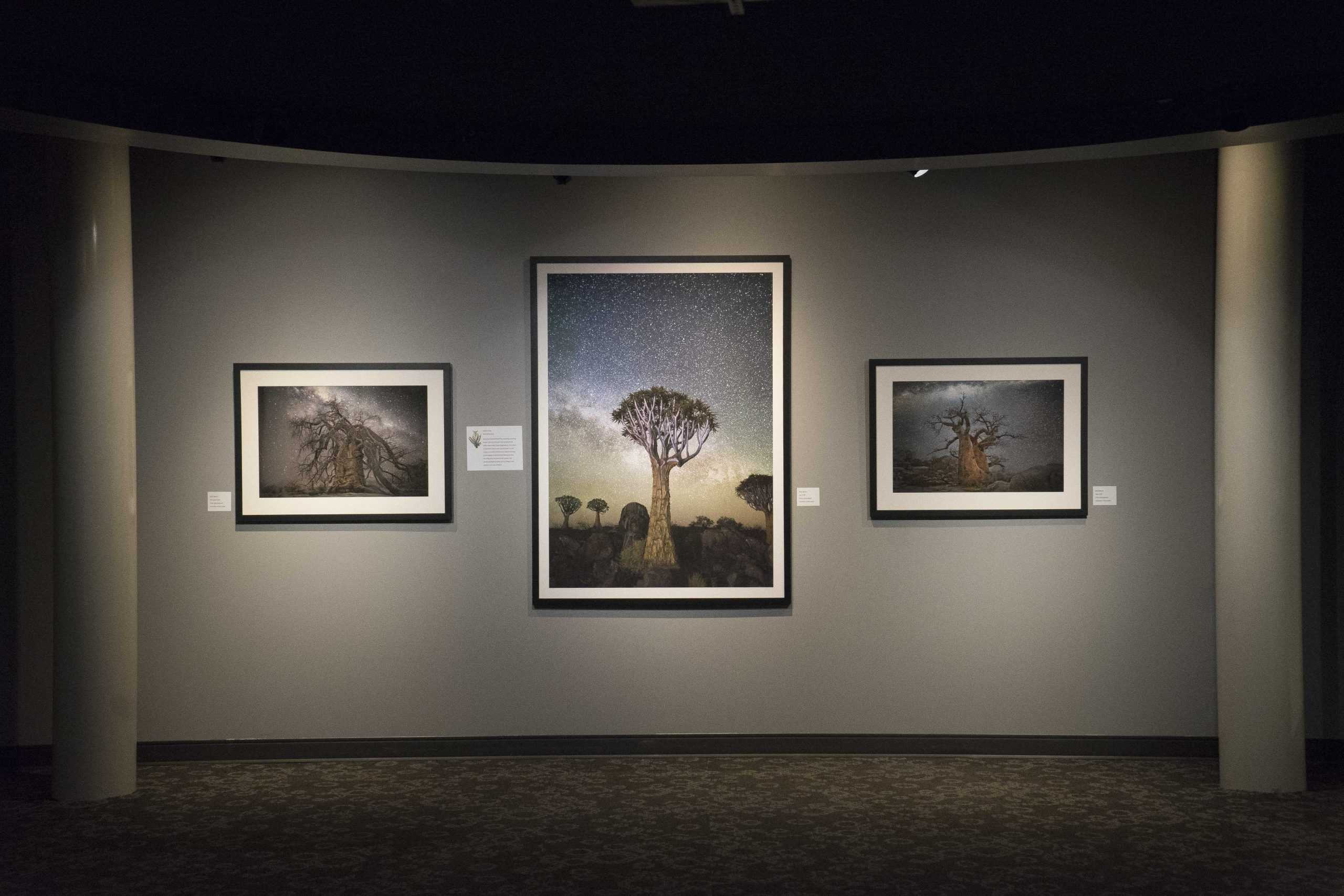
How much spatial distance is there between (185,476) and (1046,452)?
513 centimetres

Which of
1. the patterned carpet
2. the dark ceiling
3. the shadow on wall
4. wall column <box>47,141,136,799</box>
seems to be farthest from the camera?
the shadow on wall

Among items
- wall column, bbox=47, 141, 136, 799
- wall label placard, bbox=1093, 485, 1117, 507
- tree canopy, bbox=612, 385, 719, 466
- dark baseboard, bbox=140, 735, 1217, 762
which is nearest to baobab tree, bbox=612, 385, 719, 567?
tree canopy, bbox=612, 385, 719, 466

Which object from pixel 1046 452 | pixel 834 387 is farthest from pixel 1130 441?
pixel 834 387

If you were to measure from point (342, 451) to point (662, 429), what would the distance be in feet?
6.25

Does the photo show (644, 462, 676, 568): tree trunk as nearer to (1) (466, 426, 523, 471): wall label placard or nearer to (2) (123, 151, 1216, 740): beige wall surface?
(2) (123, 151, 1216, 740): beige wall surface

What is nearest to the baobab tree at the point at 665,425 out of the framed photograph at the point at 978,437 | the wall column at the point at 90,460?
the framed photograph at the point at 978,437

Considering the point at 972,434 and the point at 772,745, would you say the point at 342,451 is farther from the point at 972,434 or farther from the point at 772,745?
the point at 972,434

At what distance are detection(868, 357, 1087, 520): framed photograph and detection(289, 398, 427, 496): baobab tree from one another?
9.17 feet

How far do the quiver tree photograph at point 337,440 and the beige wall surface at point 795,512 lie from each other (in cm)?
23

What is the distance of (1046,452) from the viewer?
21.2 feet

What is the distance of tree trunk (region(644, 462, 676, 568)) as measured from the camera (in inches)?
256

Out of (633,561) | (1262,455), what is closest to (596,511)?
(633,561)

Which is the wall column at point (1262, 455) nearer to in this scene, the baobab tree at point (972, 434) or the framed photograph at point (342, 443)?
the baobab tree at point (972, 434)

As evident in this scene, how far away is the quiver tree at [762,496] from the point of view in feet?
21.3
